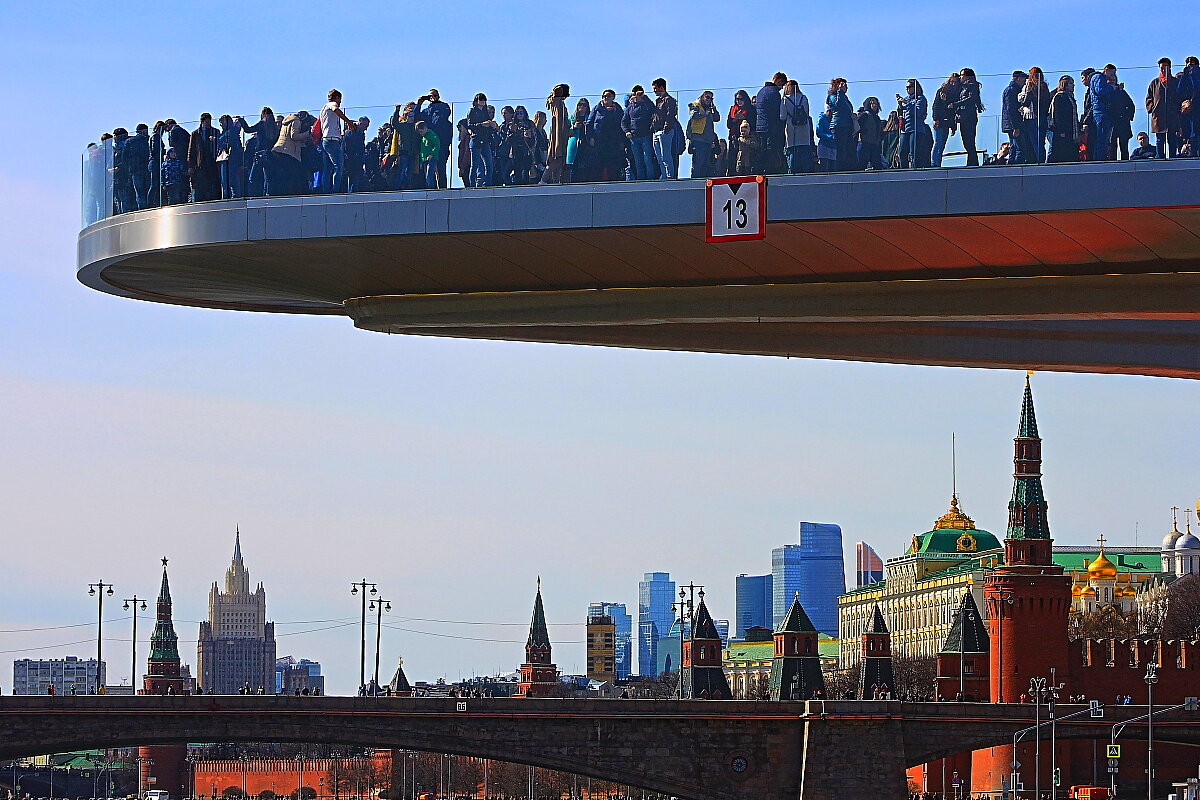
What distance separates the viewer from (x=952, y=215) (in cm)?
2348

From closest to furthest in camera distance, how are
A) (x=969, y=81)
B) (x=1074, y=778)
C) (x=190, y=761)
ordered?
(x=969, y=81) → (x=1074, y=778) → (x=190, y=761)

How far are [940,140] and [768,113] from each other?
6.34 ft

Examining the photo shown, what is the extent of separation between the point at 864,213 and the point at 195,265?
8749mm

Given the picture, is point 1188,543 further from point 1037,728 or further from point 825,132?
point 825,132

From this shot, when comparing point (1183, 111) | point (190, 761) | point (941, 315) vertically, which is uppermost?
point (1183, 111)

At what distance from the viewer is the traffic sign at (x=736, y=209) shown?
2381 centimetres

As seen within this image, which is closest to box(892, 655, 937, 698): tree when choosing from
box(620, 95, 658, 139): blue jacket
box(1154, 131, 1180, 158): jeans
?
box(620, 95, 658, 139): blue jacket

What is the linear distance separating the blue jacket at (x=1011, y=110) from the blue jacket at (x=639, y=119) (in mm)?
3864

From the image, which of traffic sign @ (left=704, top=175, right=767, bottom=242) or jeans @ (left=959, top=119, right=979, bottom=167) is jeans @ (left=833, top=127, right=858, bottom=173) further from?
jeans @ (left=959, top=119, right=979, bottom=167)

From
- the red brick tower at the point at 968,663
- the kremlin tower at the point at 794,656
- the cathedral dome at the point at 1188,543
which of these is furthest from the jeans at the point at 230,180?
the cathedral dome at the point at 1188,543

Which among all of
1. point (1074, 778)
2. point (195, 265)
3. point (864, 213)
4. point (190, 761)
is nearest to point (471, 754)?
point (1074, 778)

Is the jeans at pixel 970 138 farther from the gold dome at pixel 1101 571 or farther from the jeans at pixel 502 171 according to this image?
the gold dome at pixel 1101 571

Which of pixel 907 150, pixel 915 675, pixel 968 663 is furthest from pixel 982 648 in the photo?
pixel 907 150

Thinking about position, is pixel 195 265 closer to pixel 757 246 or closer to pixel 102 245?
pixel 102 245
